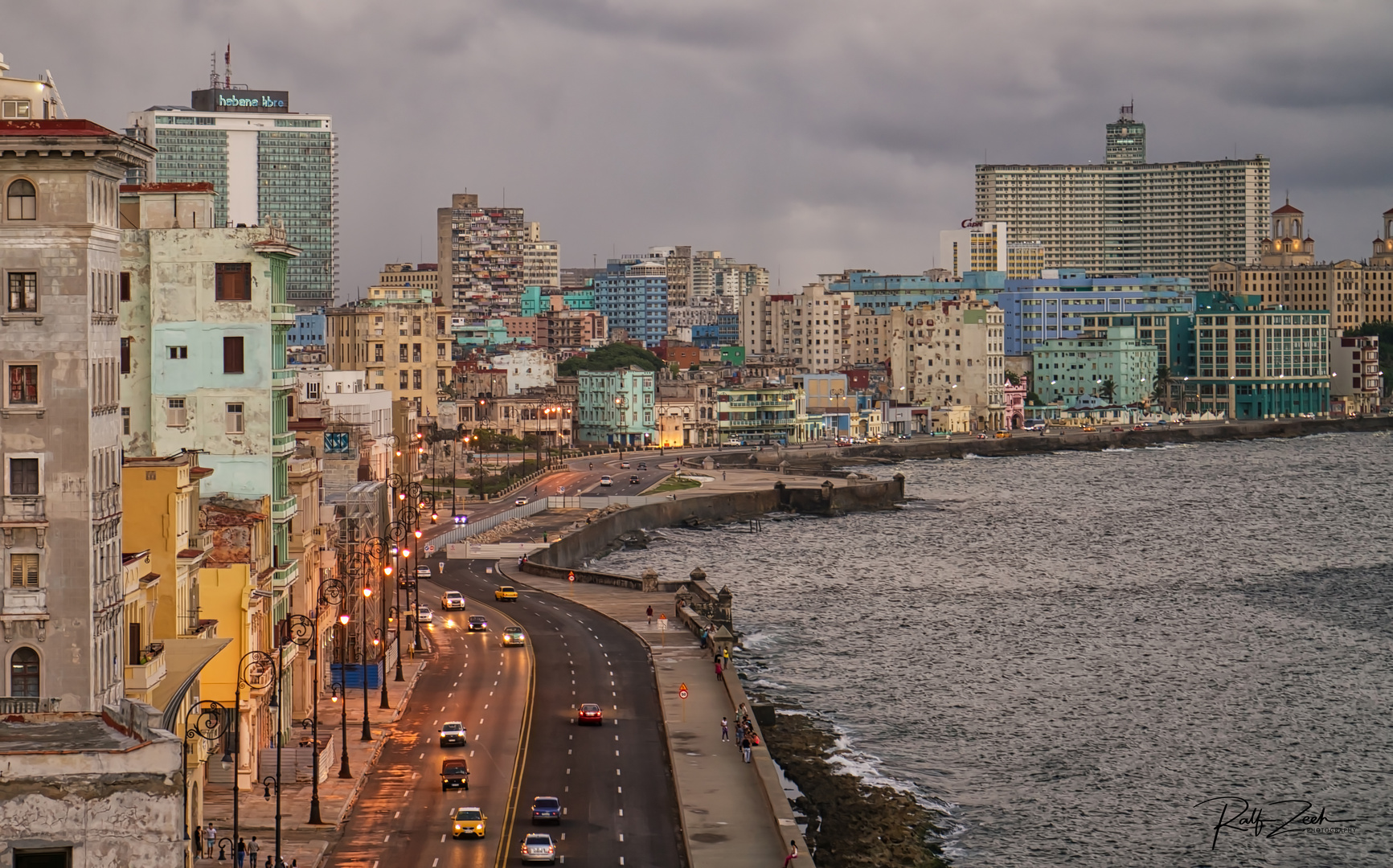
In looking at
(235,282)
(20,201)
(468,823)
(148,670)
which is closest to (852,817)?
(468,823)

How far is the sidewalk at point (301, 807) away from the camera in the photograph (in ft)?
159

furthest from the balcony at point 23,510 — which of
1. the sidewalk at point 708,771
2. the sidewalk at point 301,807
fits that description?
the sidewalk at point 708,771

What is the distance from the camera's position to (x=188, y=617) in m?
51.1

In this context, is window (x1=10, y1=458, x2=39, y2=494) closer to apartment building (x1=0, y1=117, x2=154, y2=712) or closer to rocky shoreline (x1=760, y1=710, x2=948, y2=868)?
apartment building (x1=0, y1=117, x2=154, y2=712)

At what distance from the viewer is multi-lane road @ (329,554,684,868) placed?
163ft

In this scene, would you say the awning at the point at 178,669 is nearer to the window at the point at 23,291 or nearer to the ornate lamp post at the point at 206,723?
the ornate lamp post at the point at 206,723

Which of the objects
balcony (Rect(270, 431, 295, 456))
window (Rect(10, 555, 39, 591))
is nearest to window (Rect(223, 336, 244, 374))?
balcony (Rect(270, 431, 295, 456))

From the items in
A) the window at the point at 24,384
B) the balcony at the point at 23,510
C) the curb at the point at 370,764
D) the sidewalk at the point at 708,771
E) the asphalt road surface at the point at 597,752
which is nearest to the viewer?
the balcony at the point at 23,510

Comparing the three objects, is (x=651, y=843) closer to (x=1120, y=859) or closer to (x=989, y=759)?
(x=1120, y=859)

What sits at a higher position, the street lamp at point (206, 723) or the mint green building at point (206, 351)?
the mint green building at point (206, 351)

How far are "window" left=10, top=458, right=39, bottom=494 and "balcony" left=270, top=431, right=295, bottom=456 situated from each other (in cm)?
2101

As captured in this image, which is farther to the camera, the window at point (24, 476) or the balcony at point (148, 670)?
the balcony at point (148, 670)

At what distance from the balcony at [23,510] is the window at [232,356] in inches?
842

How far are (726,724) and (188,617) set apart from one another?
72.5ft
